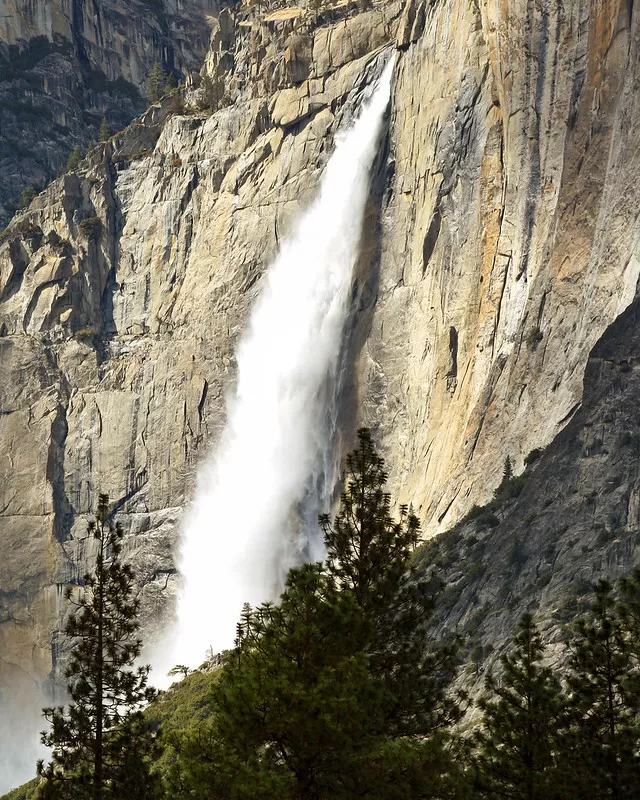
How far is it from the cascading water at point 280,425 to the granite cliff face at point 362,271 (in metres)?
1.62

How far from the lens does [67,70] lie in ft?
395

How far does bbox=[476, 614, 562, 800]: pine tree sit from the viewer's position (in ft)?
75.3

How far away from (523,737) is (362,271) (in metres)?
56.1

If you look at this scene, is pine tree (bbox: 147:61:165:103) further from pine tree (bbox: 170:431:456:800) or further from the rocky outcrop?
pine tree (bbox: 170:431:456:800)

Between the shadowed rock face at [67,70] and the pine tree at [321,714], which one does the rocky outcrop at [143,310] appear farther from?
the pine tree at [321,714]

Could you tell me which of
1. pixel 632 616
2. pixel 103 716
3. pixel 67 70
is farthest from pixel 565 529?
pixel 67 70

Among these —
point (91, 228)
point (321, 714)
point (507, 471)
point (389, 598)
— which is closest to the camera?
point (321, 714)

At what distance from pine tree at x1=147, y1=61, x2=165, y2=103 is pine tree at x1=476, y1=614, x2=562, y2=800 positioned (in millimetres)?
98736

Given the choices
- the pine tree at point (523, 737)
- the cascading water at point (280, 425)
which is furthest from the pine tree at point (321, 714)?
the cascading water at point (280, 425)

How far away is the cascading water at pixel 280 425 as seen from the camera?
78.6 m

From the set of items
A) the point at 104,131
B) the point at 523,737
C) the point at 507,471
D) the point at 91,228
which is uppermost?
the point at 104,131

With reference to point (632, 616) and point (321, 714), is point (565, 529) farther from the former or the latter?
point (321, 714)

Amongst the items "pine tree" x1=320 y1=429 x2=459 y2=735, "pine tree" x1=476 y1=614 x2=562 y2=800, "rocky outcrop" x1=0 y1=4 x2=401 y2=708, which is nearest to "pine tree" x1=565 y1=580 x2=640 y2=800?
"pine tree" x1=476 y1=614 x2=562 y2=800

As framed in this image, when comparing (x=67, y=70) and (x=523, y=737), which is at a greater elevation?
(x=67, y=70)
